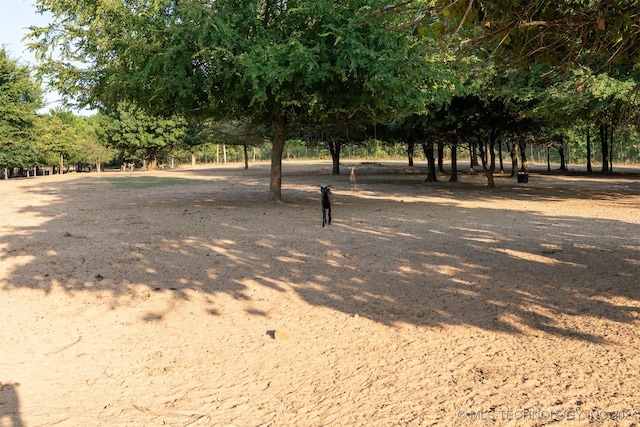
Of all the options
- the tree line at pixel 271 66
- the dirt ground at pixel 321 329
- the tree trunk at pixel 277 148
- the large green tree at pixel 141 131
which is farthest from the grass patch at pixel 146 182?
the large green tree at pixel 141 131

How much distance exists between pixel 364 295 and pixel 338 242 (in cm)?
400

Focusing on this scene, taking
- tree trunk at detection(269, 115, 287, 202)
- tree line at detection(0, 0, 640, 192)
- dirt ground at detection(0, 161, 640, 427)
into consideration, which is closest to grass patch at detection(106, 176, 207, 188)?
tree line at detection(0, 0, 640, 192)

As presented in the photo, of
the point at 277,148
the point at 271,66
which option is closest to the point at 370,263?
the point at 271,66

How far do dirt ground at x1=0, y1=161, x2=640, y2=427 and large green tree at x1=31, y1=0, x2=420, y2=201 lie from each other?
199 inches

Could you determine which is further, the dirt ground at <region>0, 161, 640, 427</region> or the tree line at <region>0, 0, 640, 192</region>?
the tree line at <region>0, 0, 640, 192</region>

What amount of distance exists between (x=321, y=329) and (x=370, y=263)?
127 inches

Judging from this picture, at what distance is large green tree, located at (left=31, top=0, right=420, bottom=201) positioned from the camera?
13.6m

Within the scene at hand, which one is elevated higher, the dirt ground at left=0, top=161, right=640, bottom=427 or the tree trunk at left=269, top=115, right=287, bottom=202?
the tree trunk at left=269, top=115, right=287, bottom=202

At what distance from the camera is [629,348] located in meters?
4.68

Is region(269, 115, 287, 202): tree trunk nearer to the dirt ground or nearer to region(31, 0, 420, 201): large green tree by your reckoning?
region(31, 0, 420, 201): large green tree

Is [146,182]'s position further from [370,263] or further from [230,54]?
[370,263]

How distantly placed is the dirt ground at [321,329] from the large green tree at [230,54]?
506 centimetres

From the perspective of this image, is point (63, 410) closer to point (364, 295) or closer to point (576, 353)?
point (364, 295)

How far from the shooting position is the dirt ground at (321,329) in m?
3.92
